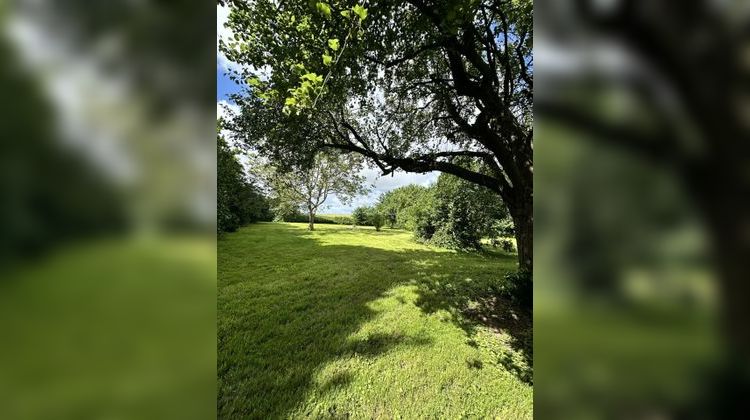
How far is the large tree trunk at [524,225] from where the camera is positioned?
5.36 meters

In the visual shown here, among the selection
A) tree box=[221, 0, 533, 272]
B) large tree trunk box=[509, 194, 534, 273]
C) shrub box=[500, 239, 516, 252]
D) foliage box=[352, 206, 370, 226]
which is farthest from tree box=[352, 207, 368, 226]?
large tree trunk box=[509, 194, 534, 273]

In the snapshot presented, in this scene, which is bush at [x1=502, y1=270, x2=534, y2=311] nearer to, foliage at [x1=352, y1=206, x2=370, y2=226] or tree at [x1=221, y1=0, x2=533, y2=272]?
tree at [x1=221, y1=0, x2=533, y2=272]

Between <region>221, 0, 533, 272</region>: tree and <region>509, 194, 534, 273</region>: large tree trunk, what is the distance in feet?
0.08

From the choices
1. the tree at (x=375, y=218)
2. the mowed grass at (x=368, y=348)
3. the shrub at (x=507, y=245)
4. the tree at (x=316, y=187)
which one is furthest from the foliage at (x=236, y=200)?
the shrub at (x=507, y=245)

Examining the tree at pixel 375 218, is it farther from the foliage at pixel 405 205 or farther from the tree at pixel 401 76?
the tree at pixel 401 76

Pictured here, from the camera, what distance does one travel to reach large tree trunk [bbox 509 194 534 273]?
536cm

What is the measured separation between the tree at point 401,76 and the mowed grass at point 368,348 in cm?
216
